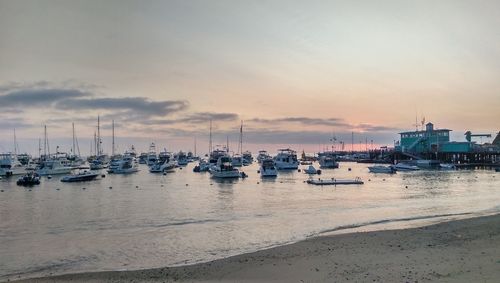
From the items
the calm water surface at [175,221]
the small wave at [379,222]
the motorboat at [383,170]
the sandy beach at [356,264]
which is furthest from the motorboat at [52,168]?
the sandy beach at [356,264]

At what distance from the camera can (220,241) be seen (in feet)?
78.2

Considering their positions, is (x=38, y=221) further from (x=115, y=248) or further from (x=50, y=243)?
(x=115, y=248)

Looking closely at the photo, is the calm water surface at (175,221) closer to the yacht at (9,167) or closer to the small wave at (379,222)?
the small wave at (379,222)

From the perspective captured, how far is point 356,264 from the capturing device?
54.4 feet

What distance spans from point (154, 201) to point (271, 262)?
1179 inches

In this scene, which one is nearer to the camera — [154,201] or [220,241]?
[220,241]

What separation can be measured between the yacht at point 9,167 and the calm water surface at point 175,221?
4859cm

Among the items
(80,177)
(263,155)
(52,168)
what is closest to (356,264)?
(80,177)

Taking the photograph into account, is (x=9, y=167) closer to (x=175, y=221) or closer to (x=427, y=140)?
(x=175, y=221)

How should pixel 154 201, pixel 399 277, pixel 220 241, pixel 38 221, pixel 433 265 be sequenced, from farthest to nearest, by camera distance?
pixel 154 201 → pixel 38 221 → pixel 220 241 → pixel 433 265 → pixel 399 277

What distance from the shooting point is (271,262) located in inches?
699

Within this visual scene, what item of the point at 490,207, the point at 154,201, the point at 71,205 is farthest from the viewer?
the point at 154,201

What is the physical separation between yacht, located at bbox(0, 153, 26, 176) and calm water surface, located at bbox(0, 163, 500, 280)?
48590mm

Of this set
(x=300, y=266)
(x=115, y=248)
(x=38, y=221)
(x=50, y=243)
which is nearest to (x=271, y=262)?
(x=300, y=266)
